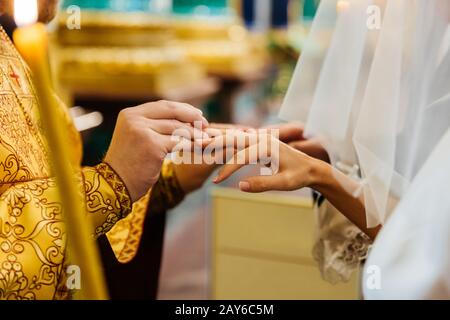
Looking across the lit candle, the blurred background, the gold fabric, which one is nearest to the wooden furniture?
the blurred background

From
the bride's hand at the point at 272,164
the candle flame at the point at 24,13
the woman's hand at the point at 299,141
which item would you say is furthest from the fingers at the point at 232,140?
the candle flame at the point at 24,13

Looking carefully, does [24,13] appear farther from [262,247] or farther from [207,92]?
[207,92]

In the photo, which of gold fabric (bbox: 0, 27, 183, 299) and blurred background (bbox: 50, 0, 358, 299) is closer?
gold fabric (bbox: 0, 27, 183, 299)

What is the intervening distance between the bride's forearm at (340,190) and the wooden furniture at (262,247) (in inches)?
16.1

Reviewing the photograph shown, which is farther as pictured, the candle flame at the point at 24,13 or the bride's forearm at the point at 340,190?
the bride's forearm at the point at 340,190

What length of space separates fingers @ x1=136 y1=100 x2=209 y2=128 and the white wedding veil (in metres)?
0.20

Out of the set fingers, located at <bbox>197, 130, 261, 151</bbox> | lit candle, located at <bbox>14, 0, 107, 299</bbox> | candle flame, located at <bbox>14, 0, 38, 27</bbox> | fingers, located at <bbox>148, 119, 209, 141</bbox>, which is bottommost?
fingers, located at <bbox>197, 130, 261, 151</bbox>

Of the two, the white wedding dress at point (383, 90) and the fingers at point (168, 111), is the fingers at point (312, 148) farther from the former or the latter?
the fingers at point (168, 111)

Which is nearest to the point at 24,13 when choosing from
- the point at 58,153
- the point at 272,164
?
the point at 58,153

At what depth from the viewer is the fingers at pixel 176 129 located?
2.41 ft

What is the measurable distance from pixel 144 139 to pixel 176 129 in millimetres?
40

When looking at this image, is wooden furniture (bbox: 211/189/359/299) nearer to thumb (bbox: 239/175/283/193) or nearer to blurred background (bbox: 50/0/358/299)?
blurred background (bbox: 50/0/358/299)

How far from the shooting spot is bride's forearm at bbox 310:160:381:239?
81 cm

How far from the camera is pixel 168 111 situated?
746 mm
